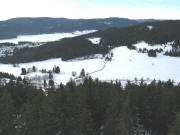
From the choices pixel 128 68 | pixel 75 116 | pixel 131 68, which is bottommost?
pixel 128 68

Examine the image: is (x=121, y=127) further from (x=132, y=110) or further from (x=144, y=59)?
(x=144, y=59)

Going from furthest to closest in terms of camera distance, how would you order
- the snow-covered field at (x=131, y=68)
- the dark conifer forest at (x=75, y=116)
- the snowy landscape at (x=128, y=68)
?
the snow-covered field at (x=131, y=68) → the snowy landscape at (x=128, y=68) → the dark conifer forest at (x=75, y=116)

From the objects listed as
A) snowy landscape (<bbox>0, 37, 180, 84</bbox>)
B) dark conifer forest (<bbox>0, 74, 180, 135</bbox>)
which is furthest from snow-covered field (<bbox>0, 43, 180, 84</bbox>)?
dark conifer forest (<bbox>0, 74, 180, 135</bbox>)

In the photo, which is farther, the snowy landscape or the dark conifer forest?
the snowy landscape

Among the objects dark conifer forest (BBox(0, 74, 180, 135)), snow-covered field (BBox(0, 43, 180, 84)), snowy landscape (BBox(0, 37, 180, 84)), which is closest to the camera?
dark conifer forest (BBox(0, 74, 180, 135))

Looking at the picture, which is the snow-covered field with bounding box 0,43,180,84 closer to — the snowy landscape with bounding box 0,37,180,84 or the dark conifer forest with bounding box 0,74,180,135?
the snowy landscape with bounding box 0,37,180,84

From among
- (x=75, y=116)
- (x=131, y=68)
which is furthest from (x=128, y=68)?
(x=75, y=116)

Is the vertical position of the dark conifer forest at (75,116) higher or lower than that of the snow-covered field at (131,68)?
higher

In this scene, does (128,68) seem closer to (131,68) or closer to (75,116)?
(131,68)

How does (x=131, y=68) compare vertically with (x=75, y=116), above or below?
below

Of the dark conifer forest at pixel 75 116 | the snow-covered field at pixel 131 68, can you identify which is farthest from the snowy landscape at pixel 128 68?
the dark conifer forest at pixel 75 116

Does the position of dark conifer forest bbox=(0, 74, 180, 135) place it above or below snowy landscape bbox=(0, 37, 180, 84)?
above

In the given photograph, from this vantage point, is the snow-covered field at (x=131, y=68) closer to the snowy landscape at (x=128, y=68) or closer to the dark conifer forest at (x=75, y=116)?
the snowy landscape at (x=128, y=68)
